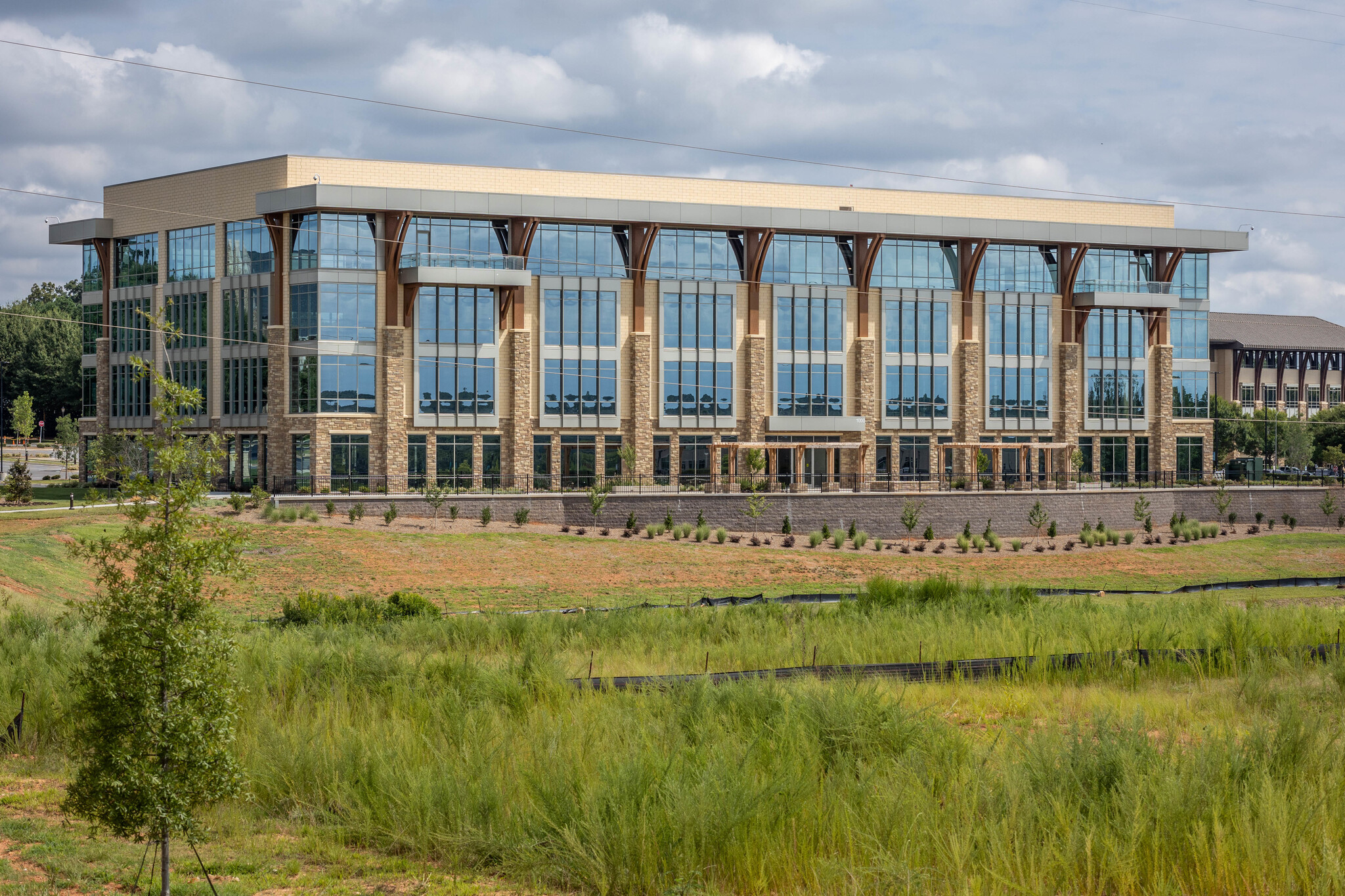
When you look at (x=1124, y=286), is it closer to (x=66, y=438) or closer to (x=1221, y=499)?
(x=1221, y=499)

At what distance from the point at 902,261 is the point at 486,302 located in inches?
892

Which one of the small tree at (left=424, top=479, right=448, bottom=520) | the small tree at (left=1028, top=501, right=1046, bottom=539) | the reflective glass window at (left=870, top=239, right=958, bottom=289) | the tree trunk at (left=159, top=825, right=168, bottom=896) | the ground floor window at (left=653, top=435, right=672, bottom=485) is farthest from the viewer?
the reflective glass window at (left=870, top=239, right=958, bottom=289)

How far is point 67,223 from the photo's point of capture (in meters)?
59.2

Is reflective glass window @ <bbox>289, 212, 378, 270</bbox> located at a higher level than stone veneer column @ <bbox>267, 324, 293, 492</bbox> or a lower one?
higher

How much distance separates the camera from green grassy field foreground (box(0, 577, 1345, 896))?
7.09 metres

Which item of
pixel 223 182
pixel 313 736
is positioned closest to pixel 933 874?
pixel 313 736

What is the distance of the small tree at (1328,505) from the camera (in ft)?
172

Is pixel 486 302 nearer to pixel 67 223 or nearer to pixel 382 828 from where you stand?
pixel 67 223

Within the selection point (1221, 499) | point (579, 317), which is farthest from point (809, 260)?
point (1221, 499)

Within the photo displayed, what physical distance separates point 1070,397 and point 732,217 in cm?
2214

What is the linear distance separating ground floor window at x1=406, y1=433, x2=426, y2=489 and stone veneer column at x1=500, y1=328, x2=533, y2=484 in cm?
375

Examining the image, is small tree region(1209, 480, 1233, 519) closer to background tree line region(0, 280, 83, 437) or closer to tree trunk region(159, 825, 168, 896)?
tree trunk region(159, 825, 168, 896)

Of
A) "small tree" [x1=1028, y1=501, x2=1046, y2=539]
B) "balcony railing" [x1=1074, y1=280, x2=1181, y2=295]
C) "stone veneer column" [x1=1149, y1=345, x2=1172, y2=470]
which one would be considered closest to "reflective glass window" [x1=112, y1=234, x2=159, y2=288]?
"small tree" [x1=1028, y1=501, x2=1046, y2=539]

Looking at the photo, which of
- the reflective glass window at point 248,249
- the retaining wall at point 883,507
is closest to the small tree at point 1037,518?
the retaining wall at point 883,507
